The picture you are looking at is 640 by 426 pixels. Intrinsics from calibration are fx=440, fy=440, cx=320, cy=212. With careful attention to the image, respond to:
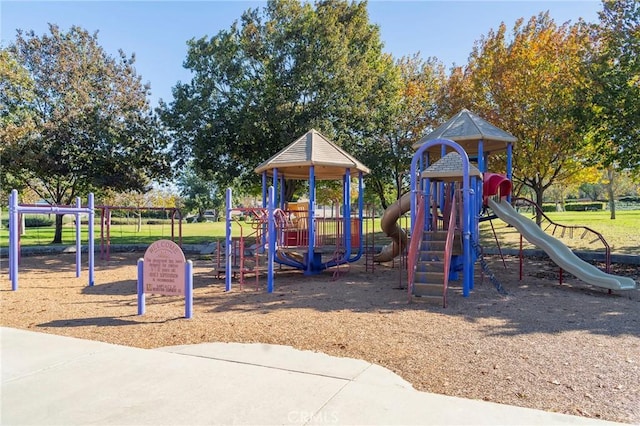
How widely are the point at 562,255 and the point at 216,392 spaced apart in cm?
926

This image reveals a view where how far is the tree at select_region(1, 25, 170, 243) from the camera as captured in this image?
19438 millimetres

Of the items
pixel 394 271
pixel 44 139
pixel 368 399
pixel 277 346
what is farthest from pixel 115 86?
pixel 368 399

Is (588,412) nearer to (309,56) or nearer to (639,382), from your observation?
(639,382)

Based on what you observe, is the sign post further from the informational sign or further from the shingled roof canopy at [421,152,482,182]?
the shingled roof canopy at [421,152,482,182]

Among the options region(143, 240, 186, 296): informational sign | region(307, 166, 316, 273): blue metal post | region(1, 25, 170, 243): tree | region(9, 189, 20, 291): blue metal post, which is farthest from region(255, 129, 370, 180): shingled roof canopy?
region(1, 25, 170, 243): tree

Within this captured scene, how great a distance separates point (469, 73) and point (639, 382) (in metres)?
20.0

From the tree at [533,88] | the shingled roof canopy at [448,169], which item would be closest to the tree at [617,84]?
the tree at [533,88]

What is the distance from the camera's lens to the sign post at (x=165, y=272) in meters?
7.34

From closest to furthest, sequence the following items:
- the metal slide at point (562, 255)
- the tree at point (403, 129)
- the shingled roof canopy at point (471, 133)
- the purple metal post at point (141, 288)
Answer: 1. the purple metal post at point (141, 288)
2. the metal slide at point (562, 255)
3. the shingled roof canopy at point (471, 133)
4. the tree at point (403, 129)

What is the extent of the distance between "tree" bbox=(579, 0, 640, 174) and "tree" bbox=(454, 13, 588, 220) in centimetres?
133

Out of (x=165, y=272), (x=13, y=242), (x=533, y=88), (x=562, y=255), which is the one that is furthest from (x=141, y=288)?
(x=533, y=88)

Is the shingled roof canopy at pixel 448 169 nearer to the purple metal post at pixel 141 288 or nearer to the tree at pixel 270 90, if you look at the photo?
the purple metal post at pixel 141 288

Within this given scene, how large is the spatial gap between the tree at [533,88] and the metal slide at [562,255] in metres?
7.41

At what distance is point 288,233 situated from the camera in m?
12.8
